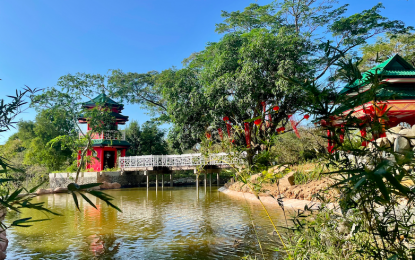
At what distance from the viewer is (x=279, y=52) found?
1320 cm

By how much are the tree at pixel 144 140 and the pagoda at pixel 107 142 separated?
2542mm

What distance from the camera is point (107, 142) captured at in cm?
2106

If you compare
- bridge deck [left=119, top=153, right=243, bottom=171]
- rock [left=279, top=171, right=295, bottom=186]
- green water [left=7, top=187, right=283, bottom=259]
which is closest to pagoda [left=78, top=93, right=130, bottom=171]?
bridge deck [left=119, top=153, right=243, bottom=171]

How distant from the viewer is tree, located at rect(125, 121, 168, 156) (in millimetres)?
25156

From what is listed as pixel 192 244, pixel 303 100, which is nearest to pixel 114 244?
pixel 192 244

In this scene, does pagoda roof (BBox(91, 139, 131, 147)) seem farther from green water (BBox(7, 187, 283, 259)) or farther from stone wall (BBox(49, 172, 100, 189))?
green water (BBox(7, 187, 283, 259))

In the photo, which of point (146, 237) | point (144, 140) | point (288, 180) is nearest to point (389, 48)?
point (288, 180)

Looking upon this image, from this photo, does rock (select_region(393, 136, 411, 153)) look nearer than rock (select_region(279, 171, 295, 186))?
Yes

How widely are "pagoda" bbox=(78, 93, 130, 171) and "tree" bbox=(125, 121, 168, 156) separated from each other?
2542 millimetres

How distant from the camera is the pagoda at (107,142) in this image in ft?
69.5

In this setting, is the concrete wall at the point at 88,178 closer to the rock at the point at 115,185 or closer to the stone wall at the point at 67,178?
the stone wall at the point at 67,178

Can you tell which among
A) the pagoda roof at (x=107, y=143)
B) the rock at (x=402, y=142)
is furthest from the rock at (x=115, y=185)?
the rock at (x=402, y=142)

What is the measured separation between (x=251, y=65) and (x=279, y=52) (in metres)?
1.43

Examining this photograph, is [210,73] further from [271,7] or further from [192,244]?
[192,244]
